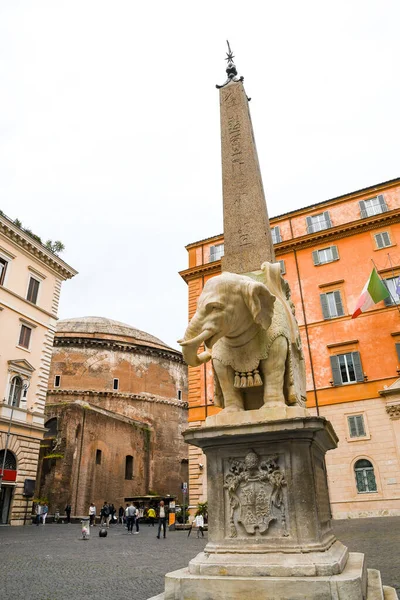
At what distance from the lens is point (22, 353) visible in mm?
19453

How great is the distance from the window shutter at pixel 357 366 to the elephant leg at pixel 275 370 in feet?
47.9

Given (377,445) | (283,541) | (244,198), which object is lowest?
(283,541)

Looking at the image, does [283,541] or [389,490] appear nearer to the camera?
[283,541]

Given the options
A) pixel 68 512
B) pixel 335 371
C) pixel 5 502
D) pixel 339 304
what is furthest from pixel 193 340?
pixel 68 512

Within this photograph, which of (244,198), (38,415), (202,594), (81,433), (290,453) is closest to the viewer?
(202,594)

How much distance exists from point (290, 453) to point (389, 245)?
17173 millimetres

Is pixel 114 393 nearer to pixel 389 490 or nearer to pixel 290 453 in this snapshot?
pixel 389 490

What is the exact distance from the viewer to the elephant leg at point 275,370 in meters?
3.21

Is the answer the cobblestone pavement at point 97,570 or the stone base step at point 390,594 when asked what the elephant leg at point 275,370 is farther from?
the cobblestone pavement at point 97,570

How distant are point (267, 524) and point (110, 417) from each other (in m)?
28.2

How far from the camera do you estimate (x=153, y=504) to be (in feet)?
88.1

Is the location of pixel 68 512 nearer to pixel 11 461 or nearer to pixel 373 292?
pixel 11 461

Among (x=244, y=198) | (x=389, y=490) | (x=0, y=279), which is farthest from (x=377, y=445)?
(x=0, y=279)

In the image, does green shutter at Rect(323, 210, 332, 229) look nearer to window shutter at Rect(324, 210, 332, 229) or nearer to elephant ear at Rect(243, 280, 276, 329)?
window shutter at Rect(324, 210, 332, 229)
